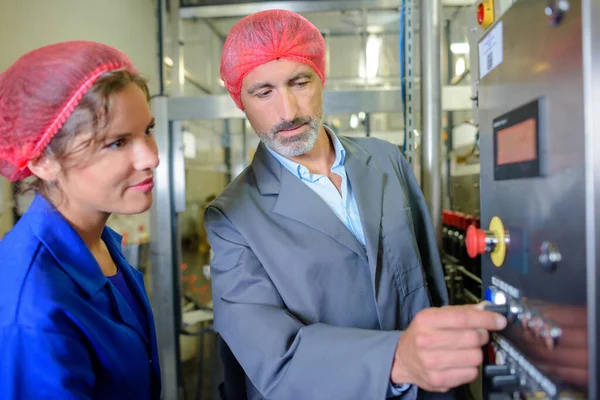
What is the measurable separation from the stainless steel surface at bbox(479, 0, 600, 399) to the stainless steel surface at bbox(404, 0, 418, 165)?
0.86m

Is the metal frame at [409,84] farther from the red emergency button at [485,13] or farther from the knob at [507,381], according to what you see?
the knob at [507,381]

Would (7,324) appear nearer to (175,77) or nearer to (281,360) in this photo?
(281,360)

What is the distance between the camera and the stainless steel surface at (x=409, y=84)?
4.67 ft

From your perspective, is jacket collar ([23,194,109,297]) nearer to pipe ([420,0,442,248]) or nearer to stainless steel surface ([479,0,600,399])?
stainless steel surface ([479,0,600,399])

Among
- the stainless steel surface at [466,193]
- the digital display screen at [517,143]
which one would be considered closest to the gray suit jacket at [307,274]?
the digital display screen at [517,143]

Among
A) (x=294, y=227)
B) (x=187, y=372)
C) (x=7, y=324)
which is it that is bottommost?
(x=187, y=372)

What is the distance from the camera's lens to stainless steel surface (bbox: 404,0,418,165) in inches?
56.0

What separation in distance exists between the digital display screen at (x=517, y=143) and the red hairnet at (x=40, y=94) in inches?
25.2

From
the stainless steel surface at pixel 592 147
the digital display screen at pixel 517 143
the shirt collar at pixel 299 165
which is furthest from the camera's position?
the shirt collar at pixel 299 165

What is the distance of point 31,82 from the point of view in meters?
0.70

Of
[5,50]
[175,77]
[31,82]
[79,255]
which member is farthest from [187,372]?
[31,82]

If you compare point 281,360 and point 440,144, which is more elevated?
point 440,144

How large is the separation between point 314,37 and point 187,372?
2.13 m

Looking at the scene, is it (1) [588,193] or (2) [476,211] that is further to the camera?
(2) [476,211]
